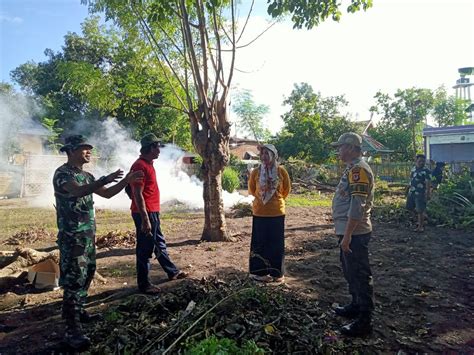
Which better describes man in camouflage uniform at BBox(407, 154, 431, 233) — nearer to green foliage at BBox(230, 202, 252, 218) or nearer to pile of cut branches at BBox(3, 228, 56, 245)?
green foliage at BBox(230, 202, 252, 218)

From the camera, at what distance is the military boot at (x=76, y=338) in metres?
3.01

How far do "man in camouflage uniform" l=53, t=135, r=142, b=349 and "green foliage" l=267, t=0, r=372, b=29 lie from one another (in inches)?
129

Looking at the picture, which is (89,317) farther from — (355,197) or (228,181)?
(228,181)

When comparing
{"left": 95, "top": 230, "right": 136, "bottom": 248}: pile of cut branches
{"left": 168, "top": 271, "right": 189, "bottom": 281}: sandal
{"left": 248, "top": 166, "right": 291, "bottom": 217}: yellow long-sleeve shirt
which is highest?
{"left": 248, "top": 166, "right": 291, "bottom": 217}: yellow long-sleeve shirt

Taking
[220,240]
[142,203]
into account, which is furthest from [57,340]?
[220,240]

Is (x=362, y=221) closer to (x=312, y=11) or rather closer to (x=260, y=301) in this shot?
(x=260, y=301)

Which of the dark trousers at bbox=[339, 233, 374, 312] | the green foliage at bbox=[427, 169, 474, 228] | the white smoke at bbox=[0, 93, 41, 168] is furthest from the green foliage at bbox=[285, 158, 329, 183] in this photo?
the white smoke at bbox=[0, 93, 41, 168]

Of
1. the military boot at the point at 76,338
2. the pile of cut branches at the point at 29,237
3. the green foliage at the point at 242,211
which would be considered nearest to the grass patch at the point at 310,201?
the green foliage at the point at 242,211

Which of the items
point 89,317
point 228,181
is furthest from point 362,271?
point 228,181

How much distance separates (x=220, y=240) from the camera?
25.1 ft

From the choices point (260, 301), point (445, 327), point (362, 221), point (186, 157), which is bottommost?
point (445, 327)

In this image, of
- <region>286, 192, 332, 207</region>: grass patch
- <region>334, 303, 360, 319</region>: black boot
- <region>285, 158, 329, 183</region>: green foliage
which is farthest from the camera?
<region>285, 158, 329, 183</region>: green foliage

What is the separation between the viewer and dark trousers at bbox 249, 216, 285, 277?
15.9 feet

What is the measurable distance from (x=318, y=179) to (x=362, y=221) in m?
19.3
